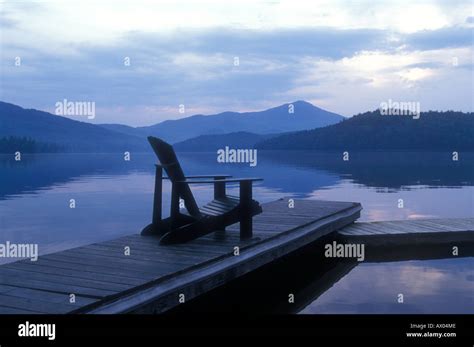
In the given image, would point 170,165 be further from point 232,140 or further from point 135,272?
point 232,140

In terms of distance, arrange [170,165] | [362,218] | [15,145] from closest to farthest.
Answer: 1. [170,165]
2. [362,218]
3. [15,145]

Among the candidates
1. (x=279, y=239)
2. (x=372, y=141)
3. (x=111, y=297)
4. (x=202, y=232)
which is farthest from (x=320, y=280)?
(x=372, y=141)

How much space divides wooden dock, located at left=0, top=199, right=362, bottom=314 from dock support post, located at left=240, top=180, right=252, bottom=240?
0.12 metres

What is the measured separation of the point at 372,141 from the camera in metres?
95.0

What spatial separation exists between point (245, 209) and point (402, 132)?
91322 millimetres

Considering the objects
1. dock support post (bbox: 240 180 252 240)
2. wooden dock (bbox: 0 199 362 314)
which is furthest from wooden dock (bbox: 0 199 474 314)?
dock support post (bbox: 240 180 252 240)

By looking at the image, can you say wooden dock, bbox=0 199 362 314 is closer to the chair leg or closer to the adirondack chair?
the adirondack chair

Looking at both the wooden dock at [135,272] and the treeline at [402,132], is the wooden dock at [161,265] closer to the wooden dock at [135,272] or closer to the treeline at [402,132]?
the wooden dock at [135,272]

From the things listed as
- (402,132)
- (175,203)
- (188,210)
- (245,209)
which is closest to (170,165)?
(175,203)

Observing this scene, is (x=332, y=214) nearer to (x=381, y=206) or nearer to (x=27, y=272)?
(x=27, y=272)

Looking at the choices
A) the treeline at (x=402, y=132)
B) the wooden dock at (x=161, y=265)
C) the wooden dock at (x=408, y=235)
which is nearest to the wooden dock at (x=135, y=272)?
the wooden dock at (x=161, y=265)

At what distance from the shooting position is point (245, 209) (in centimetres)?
725

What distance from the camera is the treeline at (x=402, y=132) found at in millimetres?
88312

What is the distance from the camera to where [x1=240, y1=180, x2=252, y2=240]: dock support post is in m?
7.15
